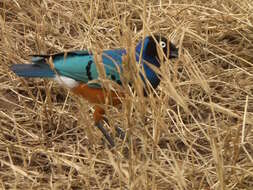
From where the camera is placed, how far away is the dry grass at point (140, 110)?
3016 millimetres

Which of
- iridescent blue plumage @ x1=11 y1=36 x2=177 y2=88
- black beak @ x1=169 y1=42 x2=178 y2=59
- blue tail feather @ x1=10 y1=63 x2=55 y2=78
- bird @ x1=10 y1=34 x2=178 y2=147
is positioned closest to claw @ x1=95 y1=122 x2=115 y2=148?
bird @ x1=10 y1=34 x2=178 y2=147

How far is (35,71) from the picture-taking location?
3.76m

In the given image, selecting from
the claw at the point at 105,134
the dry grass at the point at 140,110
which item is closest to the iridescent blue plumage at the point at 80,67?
the dry grass at the point at 140,110

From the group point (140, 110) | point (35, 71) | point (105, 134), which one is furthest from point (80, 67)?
point (140, 110)

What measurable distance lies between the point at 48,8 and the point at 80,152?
2.04m

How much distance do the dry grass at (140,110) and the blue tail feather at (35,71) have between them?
20 cm

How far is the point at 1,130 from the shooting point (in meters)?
3.85

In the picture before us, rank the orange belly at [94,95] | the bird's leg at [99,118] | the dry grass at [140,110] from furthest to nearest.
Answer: the bird's leg at [99,118] < the orange belly at [94,95] < the dry grass at [140,110]

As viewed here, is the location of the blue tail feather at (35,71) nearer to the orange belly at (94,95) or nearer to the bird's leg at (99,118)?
the orange belly at (94,95)

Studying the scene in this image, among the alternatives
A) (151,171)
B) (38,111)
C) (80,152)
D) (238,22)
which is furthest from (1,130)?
(238,22)

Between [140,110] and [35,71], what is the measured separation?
3.59ft

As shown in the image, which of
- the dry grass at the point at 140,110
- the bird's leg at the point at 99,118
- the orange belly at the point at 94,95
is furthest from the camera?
the bird's leg at the point at 99,118

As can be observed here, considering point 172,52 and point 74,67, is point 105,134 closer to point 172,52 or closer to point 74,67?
point 74,67

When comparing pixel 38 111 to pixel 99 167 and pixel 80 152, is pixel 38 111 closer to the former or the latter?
pixel 80 152
